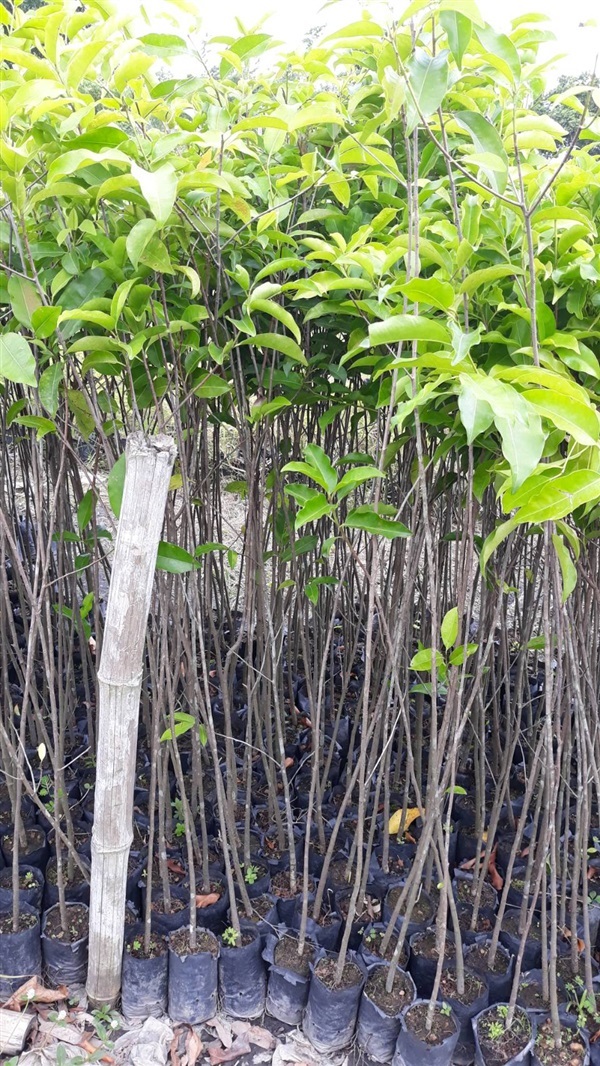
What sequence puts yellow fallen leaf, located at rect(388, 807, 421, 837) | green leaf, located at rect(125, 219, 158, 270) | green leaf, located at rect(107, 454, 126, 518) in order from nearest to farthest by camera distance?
green leaf, located at rect(125, 219, 158, 270)
green leaf, located at rect(107, 454, 126, 518)
yellow fallen leaf, located at rect(388, 807, 421, 837)

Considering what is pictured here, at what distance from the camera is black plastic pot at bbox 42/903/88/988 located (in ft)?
4.92

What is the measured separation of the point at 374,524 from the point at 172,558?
0.35 meters

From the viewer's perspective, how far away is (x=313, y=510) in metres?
1.08

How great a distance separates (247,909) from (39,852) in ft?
1.83

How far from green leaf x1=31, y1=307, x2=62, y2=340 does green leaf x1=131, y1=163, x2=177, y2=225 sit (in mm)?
292

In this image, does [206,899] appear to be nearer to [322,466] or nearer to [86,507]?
[86,507]

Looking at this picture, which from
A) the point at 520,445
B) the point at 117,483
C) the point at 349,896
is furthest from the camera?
the point at 349,896

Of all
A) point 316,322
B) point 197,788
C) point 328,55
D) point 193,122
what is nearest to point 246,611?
point 197,788

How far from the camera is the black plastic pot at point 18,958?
4.95 ft

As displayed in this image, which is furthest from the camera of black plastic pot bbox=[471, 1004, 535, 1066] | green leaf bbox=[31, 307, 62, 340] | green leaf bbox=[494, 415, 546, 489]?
black plastic pot bbox=[471, 1004, 535, 1066]

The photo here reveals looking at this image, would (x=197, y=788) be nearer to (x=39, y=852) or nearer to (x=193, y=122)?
(x=39, y=852)

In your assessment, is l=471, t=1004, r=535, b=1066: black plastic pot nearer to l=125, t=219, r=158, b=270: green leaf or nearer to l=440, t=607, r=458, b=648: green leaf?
l=440, t=607, r=458, b=648: green leaf

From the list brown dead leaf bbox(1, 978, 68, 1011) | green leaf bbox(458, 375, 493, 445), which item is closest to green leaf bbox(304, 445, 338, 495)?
green leaf bbox(458, 375, 493, 445)

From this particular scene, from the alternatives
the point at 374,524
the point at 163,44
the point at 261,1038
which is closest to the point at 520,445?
the point at 374,524
